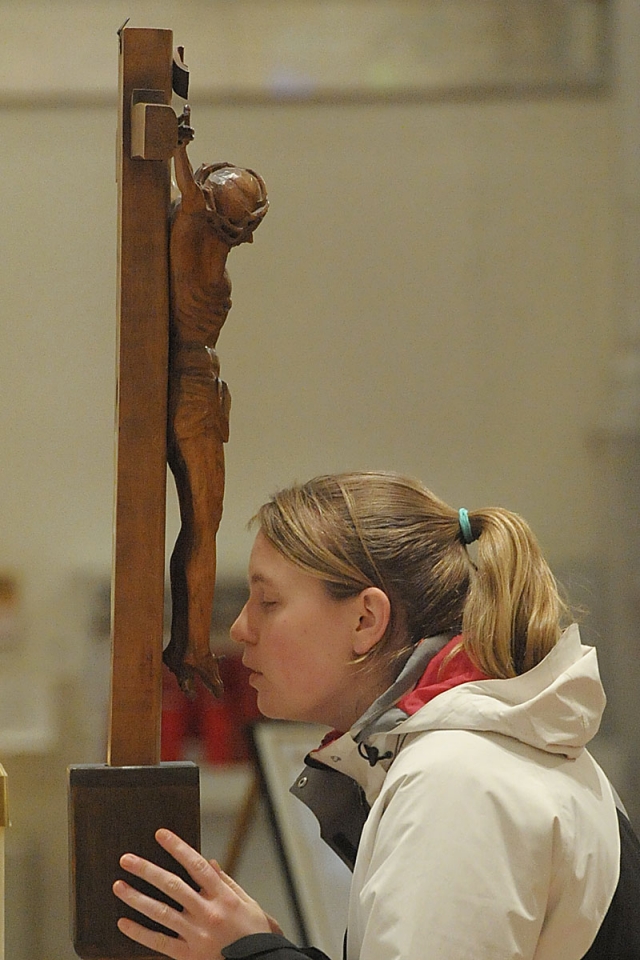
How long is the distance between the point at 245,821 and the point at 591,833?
2.14m

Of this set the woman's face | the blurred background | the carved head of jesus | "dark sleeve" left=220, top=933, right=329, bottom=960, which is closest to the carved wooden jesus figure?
the carved head of jesus

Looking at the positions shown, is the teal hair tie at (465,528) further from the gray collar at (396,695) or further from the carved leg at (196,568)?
the carved leg at (196,568)

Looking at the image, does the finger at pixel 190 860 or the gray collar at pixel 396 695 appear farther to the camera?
the gray collar at pixel 396 695

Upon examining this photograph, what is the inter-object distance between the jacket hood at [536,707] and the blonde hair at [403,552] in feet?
0.21

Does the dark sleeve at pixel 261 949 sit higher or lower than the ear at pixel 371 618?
lower

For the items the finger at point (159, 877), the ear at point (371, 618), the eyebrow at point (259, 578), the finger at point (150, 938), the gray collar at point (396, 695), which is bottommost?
the finger at point (150, 938)

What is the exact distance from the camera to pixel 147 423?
118 cm

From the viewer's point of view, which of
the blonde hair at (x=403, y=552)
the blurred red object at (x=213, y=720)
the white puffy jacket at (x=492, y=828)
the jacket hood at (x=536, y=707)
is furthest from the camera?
the blurred red object at (x=213, y=720)

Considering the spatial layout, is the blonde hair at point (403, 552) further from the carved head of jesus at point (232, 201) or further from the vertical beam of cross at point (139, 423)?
the carved head of jesus at point (232, 201)

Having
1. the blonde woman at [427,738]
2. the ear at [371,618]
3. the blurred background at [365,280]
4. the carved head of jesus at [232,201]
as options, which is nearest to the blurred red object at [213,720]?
the blurred background at [365,280]

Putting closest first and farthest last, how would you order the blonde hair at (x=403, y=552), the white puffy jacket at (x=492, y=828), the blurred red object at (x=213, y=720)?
the white puffy jacket at (x=492, y=828)
the blonde hair at (x=403, y=552)
the blurred red object at (x=213, y=720)

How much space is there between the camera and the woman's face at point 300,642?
136 cm

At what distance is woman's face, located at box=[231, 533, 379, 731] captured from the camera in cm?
136

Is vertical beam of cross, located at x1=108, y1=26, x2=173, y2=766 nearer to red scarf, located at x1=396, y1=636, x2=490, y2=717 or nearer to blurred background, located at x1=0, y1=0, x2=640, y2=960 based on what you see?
red scarf, located at x1=396, y1=636, x2=490, y2=717
